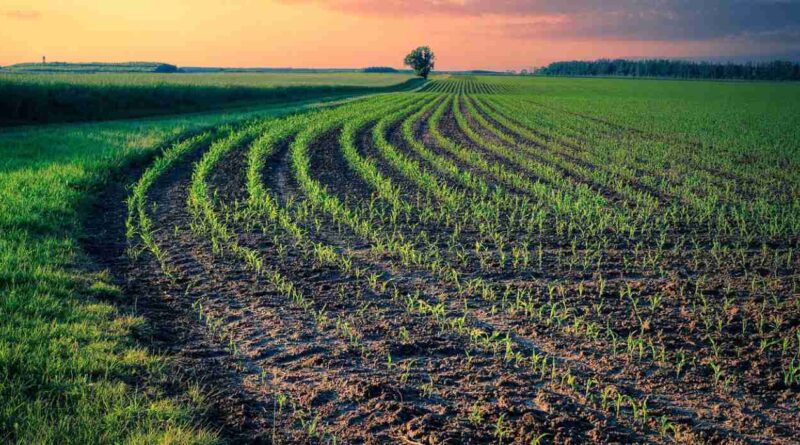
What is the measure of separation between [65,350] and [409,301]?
315 cm

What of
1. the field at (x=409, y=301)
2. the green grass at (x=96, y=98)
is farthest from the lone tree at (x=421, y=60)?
the field at (x=409, y=301)

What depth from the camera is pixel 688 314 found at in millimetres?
6324

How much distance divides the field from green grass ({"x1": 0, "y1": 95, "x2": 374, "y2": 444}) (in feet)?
0.08

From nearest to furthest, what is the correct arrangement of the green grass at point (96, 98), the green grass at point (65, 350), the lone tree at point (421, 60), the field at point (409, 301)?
the green grass at point (65, 350) < the field at point (409, 301) < the green grass at point (96, 98) < the lone tree at point (421, 60)

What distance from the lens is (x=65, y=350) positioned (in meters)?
4.98

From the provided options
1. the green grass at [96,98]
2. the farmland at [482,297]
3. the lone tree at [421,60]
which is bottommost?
the farmland at [482,297]

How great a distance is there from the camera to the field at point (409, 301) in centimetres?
437

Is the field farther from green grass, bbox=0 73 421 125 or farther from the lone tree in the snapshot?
the lone tree

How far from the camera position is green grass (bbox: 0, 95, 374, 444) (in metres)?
3.93

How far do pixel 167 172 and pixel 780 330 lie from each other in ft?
40.9

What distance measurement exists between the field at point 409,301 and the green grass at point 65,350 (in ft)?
0.08

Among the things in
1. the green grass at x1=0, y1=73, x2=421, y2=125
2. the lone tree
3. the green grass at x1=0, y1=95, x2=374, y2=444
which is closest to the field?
the green grass at x1=0, y1=95, x2=374, y2=444

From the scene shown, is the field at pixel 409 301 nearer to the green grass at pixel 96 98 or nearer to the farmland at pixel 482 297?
the farmland at pixel 482 297

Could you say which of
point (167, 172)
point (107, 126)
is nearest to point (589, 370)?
point (167, 172)
